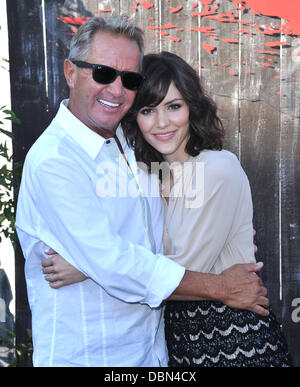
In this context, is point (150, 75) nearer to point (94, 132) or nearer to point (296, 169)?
point (94, 132)

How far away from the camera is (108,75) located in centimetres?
182

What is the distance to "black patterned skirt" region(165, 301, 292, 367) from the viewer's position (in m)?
1.76

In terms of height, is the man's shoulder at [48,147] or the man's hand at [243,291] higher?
the man's shoulder at [48,147]

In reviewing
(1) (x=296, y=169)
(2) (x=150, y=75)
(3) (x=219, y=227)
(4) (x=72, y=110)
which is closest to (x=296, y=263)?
(1) (x=296, y=169)

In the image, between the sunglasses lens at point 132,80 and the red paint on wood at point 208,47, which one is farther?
the red paint on wood at point 208,47

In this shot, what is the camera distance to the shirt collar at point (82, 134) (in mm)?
1731

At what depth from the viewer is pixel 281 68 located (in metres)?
2.80

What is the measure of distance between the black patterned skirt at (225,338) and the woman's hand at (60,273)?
49cm

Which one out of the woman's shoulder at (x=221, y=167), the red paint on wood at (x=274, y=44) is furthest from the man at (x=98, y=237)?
the red paint on wood at (x=274, y=44)

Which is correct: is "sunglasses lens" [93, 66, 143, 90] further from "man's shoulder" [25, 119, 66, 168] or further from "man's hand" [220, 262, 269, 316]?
"man's hand" [220, 262, 269, 316]

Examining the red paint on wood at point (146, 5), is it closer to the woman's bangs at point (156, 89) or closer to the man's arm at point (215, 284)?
the woman's bangs at point (156, 89)

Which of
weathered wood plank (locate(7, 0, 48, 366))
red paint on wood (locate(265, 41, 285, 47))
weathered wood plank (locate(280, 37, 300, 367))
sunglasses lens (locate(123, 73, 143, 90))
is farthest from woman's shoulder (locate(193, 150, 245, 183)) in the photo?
weathered wood plank (locate(7, 0, 48, 366))

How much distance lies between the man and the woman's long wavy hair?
168mm

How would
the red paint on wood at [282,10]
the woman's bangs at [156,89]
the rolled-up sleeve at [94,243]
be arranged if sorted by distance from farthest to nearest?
the red paint on wood at [282,10], the woman's bangs at [156,89], the rolled-up sleeve at [94,243]
